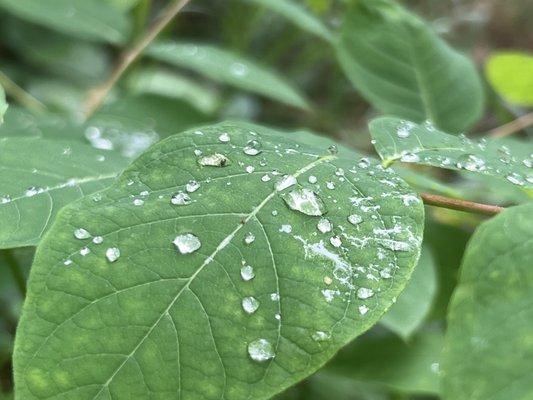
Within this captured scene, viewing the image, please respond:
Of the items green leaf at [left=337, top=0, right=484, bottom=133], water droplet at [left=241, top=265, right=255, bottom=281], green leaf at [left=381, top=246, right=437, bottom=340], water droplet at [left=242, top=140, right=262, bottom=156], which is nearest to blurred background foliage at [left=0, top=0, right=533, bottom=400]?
green leaf at [left=381, top=246, right=437, bottom=340]

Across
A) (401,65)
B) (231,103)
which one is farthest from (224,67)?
(231,103)

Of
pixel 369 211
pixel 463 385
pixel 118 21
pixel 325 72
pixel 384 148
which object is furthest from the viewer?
pixel 325 72

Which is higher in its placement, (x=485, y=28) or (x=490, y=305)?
(x=490, y=305)

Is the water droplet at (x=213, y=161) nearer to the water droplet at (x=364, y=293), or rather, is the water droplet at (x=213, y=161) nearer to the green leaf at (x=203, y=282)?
the green leaf at (x=203, y=282)

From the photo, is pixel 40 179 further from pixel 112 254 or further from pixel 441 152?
pixel 441 152

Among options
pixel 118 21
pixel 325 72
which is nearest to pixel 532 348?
pixel 118 21

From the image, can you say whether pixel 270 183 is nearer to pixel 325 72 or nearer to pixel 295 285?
pixel 295 285
